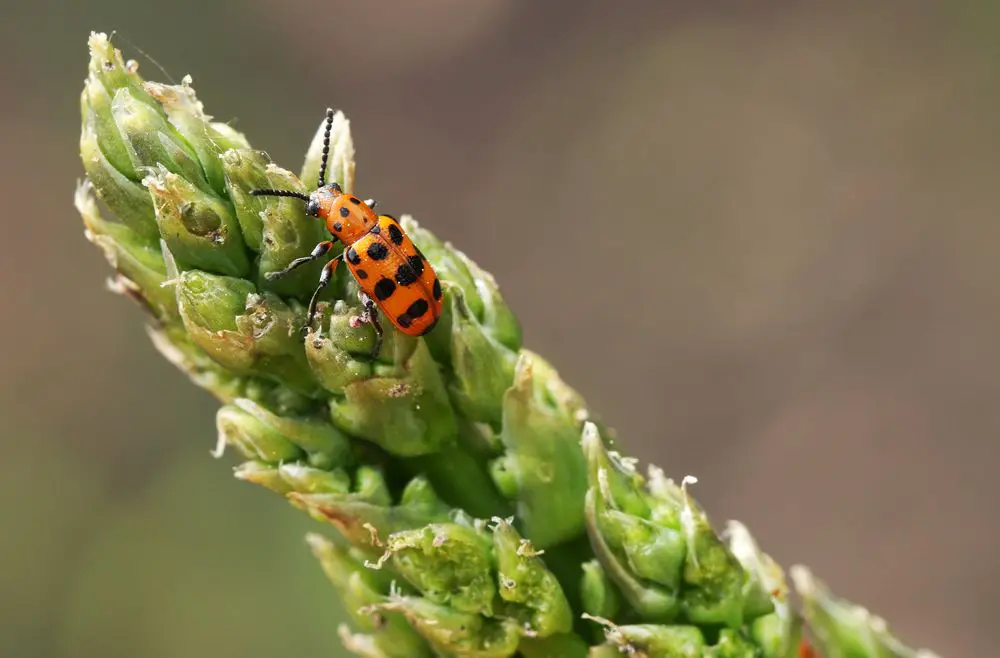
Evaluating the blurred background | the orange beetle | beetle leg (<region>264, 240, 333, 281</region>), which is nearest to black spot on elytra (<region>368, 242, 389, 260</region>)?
the orange beetle

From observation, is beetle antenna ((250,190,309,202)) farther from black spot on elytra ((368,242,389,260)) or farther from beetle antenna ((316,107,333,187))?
black spot on elytra ((368,242,389,260))

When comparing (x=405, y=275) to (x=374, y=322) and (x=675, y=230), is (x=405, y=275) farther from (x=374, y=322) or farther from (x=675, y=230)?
(x=675, y=230)

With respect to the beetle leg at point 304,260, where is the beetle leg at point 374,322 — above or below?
below

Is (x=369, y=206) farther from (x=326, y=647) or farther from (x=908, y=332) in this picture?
(x=908, y=332)

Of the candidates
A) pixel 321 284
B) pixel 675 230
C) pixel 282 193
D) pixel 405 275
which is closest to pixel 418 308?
pixel 405 275

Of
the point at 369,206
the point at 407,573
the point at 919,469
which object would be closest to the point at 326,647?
the point at 369,206

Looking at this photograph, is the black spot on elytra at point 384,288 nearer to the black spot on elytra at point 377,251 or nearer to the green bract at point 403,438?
the green bract at point 403,438

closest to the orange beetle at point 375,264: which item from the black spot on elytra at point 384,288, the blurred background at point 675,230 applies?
the black spot on elytra at point 384,288
